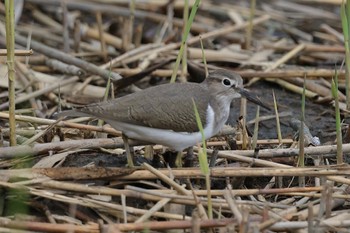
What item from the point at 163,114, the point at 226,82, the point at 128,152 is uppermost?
the point at 226,82

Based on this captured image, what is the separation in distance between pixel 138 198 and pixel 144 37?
4.27 metres

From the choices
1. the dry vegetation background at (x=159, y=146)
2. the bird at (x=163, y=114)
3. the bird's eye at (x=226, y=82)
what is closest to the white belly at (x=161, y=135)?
the bird at (x=163, y=114)

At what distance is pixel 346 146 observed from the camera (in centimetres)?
520

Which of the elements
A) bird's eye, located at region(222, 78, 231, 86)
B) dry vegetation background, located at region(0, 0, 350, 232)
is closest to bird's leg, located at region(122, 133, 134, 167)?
dry vegetation background, located at region(0, 0, 350, 232)

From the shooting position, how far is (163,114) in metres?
4.85

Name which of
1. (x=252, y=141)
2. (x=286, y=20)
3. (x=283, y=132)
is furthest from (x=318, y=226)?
(x=286, y=20)

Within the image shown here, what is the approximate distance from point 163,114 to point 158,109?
42 millimetres

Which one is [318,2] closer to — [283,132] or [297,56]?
[297,56]

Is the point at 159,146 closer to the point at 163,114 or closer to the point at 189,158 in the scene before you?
the point at 189,158

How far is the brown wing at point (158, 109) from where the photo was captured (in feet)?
15.6

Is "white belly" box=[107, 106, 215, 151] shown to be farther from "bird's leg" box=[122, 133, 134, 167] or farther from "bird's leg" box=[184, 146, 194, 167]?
"bird's leg" box=[184, 146, 194, 167]

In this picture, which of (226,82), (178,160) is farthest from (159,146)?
(226,82)

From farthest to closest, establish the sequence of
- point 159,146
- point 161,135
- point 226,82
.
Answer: point 159,146 < point 226,82 < point 161,135

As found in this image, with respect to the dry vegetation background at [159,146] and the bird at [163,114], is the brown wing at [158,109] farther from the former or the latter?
the dry vegetation background at [159,146]
